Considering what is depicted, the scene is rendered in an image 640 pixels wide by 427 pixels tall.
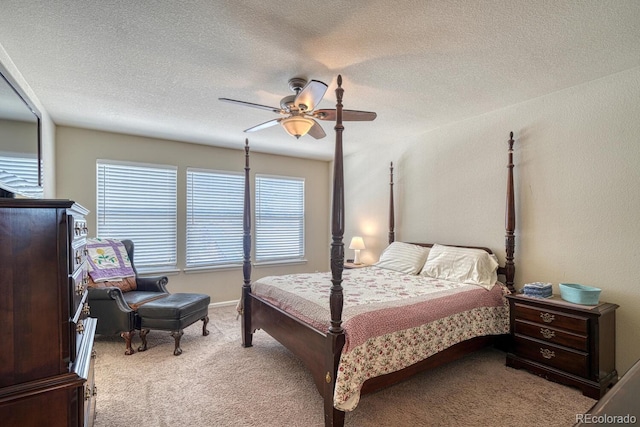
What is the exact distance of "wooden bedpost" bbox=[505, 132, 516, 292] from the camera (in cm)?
308

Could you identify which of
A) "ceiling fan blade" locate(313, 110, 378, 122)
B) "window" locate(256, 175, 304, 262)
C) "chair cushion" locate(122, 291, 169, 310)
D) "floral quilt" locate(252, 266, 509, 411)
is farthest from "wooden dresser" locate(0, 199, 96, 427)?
"window" locate(256, 175, 304, 262)

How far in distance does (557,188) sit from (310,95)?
8.08 feet

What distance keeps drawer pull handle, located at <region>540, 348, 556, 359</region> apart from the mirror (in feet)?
12.6

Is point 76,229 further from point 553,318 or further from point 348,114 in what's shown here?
point 553,318

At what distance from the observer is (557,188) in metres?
2.87

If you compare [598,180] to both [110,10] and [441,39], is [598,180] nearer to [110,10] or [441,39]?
[441,39]

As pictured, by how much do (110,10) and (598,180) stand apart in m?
3.77

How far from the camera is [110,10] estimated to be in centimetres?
172

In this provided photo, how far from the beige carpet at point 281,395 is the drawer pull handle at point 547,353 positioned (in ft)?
0.66

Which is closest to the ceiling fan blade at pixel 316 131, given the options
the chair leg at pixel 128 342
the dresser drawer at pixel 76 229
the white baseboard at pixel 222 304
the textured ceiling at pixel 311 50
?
the textured ceiling at pixel 311 50

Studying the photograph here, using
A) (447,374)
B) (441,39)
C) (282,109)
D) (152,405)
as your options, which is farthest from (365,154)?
(152,405)

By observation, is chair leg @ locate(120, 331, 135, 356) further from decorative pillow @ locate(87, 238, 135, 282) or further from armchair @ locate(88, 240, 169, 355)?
decorative pillow @ locate(87, 238, 135, 282)

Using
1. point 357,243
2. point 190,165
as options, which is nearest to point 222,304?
point 190,165

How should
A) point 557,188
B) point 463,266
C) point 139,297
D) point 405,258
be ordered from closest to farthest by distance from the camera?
point 557,188
point 463,266
point 139,297
point 405,258
